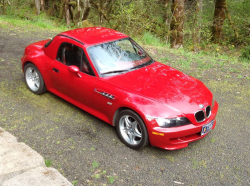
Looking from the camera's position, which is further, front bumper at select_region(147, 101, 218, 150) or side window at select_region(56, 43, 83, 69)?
side window at select_region(56, 43, 83, 69)

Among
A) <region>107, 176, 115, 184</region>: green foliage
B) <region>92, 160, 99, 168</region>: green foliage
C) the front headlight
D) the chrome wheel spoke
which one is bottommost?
<region>107, 176, 115, 184</region>: green foliage

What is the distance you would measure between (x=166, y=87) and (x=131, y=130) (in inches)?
35.4

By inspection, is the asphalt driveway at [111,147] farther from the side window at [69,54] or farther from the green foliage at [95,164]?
the side window at [69,54]

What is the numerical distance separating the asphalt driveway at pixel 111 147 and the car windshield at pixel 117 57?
3.52ft

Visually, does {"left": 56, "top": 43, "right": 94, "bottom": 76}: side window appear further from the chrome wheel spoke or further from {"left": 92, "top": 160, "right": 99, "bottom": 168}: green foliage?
{"left": 92, "top": 160, "right": 99, "bottom": 168}: green foliage

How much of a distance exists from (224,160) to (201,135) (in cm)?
51

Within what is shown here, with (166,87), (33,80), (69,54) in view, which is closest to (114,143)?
(166,87)

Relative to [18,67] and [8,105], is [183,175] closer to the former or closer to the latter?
[8,105]

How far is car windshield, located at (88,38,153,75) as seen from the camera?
4.58 meters

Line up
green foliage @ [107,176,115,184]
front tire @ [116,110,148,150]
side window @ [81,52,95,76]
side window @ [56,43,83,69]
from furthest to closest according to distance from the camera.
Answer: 1. side window @ [56,43,83,69]
2. side window @ [81,52,95,76]
3. front tire @ [116,110,148,150]
4. green foliage @ [107,176,115,184]

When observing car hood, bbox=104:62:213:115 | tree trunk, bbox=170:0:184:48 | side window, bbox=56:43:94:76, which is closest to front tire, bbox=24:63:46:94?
side window, bbox=56:43:94:76

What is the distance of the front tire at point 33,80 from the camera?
18.2 ft

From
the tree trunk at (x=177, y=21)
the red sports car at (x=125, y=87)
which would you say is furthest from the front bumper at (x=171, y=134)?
the tree trunk at (x=177, y=21)

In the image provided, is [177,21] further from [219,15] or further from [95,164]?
[95,164]
